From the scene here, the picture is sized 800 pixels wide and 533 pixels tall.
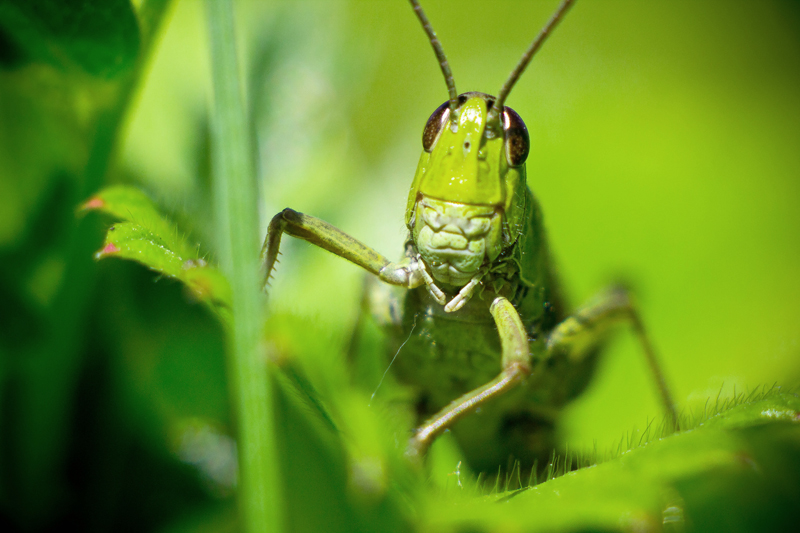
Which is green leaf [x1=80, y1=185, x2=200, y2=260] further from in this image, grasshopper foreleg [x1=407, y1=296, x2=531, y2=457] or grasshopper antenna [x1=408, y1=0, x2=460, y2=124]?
grasshopper antenna [x1=408, y1=0, x2=460, y2=124]

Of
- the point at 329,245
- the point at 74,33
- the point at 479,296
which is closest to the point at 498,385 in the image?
the point at 479,296

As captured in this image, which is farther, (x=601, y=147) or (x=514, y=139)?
(x=601, y=147)

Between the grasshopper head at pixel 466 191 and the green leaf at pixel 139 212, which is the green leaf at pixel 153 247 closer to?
the green leaf at pixel 139 212

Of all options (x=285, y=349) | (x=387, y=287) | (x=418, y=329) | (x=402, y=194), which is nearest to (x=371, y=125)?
(x=402, y=194)

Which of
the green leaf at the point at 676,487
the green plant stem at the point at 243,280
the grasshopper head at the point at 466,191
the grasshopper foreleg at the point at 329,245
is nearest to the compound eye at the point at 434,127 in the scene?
Result: the grasshopper head at the point at 466,191

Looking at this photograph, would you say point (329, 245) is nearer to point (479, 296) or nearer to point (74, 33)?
point (479, 296)

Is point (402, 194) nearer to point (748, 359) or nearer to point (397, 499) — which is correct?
point (748, 359)
